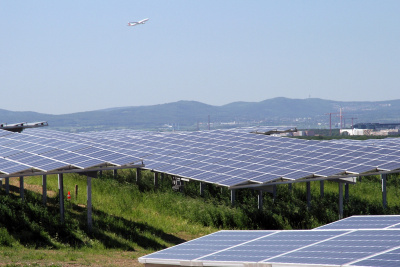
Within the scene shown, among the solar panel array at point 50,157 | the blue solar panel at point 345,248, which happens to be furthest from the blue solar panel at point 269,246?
the solar panel array at point 50,157

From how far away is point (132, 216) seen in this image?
3042 centimetres

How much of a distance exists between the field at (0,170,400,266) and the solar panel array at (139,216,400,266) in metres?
7.73

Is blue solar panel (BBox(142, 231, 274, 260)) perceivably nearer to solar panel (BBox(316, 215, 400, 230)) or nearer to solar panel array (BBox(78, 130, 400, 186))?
solar panel (BBox(316, 215, 400, 230))

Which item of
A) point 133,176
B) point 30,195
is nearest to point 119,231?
point 30,195

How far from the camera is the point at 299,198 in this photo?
36.4m

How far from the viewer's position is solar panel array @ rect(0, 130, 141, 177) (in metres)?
25.7

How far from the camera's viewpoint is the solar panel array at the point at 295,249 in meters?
10.6

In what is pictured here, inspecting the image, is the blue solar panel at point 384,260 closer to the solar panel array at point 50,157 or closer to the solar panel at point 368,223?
the solar panel at point 368,223

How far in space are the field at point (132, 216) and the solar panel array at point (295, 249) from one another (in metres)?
7.73

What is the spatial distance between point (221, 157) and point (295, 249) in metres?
24.2

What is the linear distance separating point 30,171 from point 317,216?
1362 cm

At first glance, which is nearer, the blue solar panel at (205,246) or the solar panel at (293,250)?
the solar panel at (293,250)

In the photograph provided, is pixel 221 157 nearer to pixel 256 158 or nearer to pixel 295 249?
pixel 256 158

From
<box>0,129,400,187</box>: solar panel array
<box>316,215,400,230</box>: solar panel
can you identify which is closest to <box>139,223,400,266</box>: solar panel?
<box>316,215,400,230</box>: solar panel
